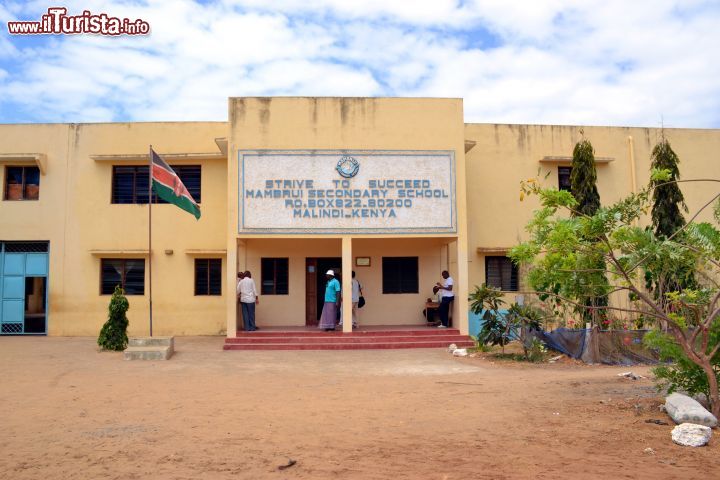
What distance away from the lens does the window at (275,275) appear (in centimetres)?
1653

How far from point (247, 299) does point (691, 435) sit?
1051 centimetres

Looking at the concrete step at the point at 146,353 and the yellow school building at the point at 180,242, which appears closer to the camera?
the concrete step at the point at 146,353

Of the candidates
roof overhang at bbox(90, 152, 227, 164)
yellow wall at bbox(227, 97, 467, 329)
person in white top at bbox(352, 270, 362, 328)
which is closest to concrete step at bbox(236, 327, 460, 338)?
yellow wall at bbox(227, 97, 467, 329)

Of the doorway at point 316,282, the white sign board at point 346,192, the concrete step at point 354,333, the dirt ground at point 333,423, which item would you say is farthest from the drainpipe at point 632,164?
the doorway at point 316,282

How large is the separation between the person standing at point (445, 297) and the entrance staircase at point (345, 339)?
1.47 feet

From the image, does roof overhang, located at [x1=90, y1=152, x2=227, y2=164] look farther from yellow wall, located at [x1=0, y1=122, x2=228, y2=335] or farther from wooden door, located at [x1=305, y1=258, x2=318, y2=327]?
wooden door, located at [x1=305, y1=258, x2=318, y2=327]

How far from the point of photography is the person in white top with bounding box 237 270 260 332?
14.6 m

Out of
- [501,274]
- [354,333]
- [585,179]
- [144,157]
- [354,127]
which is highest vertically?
[354,127]

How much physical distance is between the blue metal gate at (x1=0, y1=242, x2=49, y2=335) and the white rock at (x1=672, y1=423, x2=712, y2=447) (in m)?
15.8

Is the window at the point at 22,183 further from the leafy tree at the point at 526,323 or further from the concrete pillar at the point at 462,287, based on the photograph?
the leafy tree at the point at 526,323

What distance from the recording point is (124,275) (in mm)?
16812

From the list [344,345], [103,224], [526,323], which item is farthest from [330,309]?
[103,224]

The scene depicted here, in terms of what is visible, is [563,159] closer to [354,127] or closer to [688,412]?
[354,127]

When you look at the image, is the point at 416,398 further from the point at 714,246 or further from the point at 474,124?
the point at 474,124
